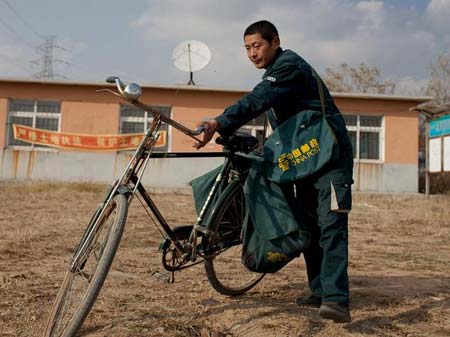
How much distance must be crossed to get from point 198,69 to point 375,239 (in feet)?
36.1

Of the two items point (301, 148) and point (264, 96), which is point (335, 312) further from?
point (264, 96)

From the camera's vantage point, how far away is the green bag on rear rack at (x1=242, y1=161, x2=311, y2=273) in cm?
271

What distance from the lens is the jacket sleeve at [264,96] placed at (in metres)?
2.55

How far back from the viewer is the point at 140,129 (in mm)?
15781

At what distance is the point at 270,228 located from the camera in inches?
107

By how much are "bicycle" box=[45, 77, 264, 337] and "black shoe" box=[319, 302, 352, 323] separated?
0.78 meters

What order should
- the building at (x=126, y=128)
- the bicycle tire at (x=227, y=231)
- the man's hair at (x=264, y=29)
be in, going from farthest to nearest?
the building at (x=126, y=128)
the bicycle tire at (x=227, y=231)
the man's hair at (x=264, y=29)

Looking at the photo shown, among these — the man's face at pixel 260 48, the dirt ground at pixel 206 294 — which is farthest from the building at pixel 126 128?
the man's face at pixel 260 48

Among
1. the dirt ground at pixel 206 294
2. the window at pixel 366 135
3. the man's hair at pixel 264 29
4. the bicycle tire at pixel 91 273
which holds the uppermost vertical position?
the window at pixel 366 135

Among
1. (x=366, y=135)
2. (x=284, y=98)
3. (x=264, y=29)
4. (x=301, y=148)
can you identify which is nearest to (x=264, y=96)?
(x=284, y=98)

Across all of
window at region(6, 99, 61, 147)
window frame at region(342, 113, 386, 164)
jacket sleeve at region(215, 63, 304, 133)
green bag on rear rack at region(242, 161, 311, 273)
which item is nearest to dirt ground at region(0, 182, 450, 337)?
green bag on rear rack at region(242, 161, 311, 273)

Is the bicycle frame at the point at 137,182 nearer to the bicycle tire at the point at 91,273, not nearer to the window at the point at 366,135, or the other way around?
the bicycle tire at the point at 91,273

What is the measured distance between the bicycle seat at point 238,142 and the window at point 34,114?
13718mm

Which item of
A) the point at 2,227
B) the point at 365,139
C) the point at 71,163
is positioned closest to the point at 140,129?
the point at 71,163
